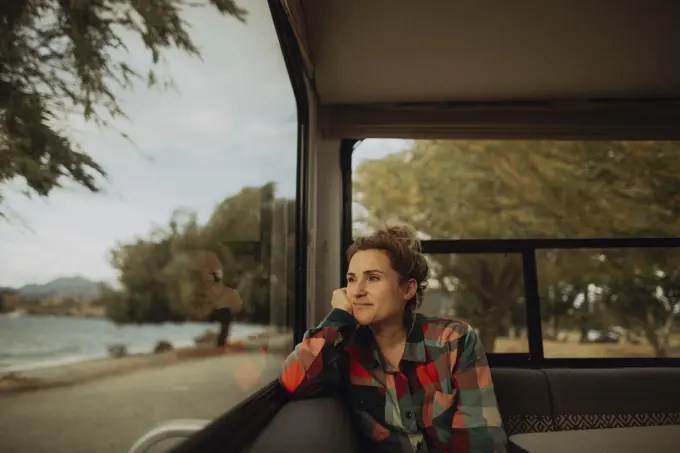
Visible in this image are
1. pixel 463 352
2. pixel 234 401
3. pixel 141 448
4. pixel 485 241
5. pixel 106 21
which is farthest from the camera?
pixel 485 241

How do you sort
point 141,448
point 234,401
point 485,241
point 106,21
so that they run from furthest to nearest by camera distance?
point 485,241 < point 234,401 < point 141,448 < point 106,21

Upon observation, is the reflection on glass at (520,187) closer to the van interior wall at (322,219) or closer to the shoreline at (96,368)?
the van interior wall at (322,219)

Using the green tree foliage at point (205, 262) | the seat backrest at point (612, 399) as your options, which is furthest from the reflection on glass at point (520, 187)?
the green tree foliage at point (205, 262)

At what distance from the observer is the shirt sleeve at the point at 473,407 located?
4.70 ft

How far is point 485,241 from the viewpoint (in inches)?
113

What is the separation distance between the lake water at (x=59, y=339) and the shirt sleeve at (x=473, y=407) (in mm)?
988

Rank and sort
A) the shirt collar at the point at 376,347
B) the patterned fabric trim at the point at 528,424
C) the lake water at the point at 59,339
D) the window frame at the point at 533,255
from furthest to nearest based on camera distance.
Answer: the window frame at the point at 533,255 < the patterned fabric trim at the point at 528,424 < the shirt collar at the point at 376,347 < the lake water at the point at 59,339

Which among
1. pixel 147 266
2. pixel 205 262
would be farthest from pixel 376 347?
pixel 147 266

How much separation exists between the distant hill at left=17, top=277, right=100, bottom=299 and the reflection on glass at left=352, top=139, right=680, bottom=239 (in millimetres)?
2295

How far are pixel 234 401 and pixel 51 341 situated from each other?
0.86 meters

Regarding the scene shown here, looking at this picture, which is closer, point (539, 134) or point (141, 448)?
point (141, 448)

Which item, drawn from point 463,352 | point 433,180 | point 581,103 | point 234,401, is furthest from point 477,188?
point 234,401

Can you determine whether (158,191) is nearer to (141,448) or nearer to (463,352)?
(141,448)

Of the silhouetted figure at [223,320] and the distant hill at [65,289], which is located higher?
the distant hill at [65,289]
